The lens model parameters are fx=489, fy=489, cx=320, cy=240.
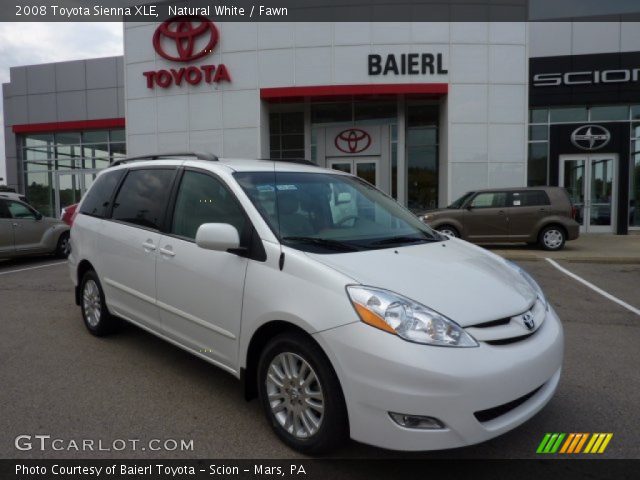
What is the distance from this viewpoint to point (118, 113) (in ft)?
74.9

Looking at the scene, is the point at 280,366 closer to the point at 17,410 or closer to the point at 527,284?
the point at 527,284

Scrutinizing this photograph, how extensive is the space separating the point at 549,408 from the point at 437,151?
15.7m

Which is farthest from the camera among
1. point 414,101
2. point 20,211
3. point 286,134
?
point 286,134

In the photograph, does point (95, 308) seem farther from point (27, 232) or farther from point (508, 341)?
point (27, 232)

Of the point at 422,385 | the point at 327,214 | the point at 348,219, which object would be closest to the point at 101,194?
the point at 327,214

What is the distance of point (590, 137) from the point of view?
56.2ft

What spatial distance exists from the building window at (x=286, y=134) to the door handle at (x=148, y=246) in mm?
15006

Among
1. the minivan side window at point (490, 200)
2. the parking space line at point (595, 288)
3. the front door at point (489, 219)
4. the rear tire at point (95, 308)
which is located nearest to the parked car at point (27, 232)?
the rear tire at point (95, 308)

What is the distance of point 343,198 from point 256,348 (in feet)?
4.59

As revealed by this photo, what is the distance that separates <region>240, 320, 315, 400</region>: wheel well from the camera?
288 centimetres

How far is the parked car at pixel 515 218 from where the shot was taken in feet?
40.7

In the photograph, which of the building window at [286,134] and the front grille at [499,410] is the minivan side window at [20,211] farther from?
the front grille at [499,410]

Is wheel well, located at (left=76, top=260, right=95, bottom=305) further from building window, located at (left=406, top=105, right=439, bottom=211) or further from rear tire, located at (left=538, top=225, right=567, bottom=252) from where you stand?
building window, located at (left=406, top=105, right=439, bottom=211)

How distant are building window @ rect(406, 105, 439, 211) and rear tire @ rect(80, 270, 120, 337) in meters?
14.2
